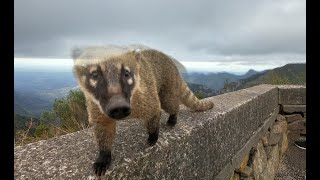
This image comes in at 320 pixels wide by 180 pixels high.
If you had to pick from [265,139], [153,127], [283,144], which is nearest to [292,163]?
[283,144]

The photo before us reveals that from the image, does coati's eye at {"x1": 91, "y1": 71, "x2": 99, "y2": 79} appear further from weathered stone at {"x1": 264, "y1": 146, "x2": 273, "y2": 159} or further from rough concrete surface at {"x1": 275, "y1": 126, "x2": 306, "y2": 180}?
rough concrete surface at {"x1": 275, "y1": 126, "x2": 306, "y2": 180}

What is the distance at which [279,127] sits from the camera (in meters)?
8.15

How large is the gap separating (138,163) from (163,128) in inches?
36.5

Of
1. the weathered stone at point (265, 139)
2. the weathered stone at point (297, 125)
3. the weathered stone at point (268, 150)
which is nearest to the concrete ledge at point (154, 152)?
the weathered stone at point (265, 139)

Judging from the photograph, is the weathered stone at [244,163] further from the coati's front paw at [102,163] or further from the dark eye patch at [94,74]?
the dark eye patch at [94,74]

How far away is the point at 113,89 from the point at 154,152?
0.70 meters

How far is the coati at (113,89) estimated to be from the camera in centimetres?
223

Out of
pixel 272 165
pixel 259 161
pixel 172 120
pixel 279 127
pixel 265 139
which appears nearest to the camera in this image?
pixel 172 120

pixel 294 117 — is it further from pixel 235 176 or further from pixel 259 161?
pixel 235 176

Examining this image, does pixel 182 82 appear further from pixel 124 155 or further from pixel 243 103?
→ pixel 124 155

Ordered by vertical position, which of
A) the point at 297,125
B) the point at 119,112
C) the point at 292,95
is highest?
the point at 119,112

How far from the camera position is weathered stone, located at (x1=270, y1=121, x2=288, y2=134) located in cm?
785

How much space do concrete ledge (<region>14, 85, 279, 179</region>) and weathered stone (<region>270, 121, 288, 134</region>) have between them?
3.41 meters
